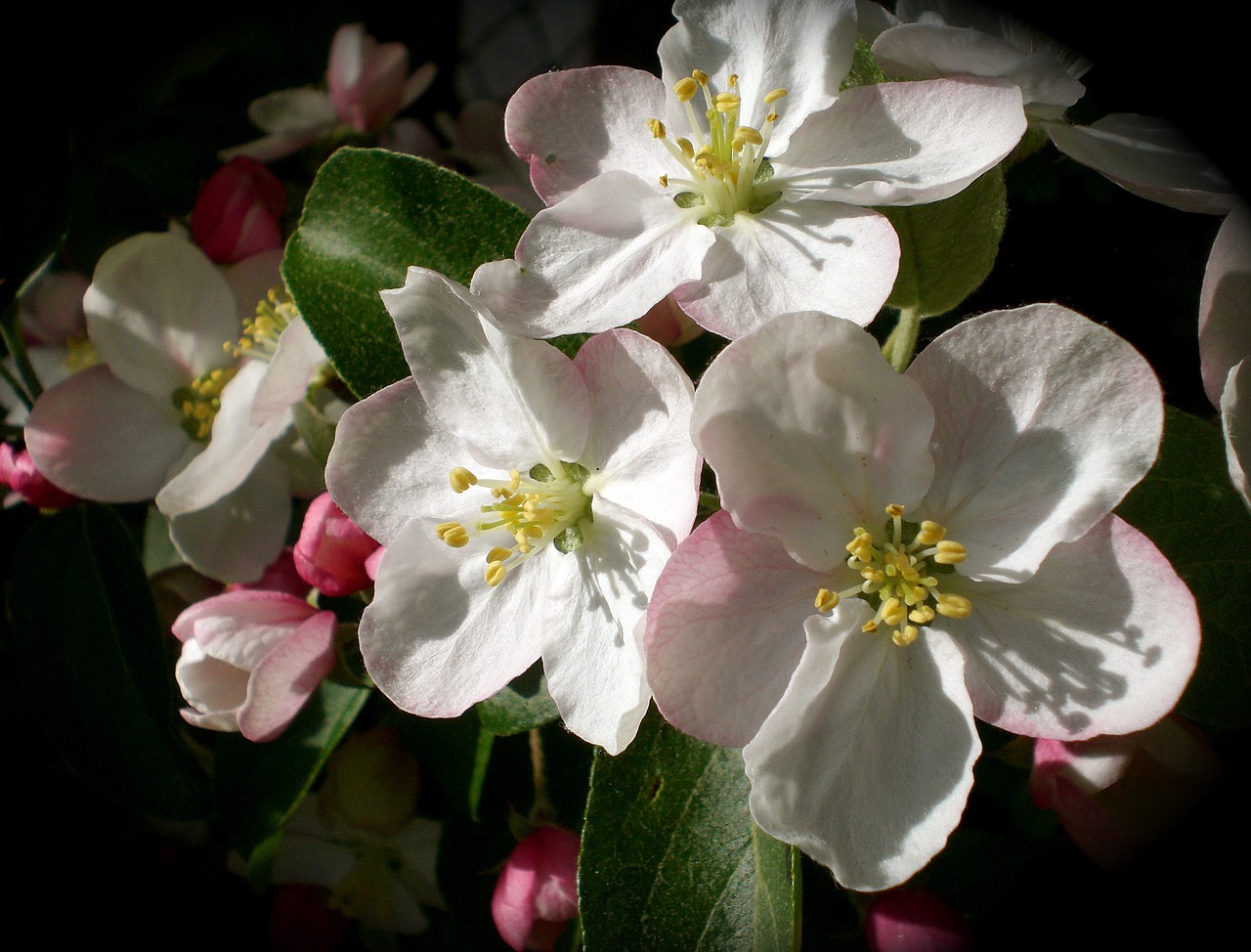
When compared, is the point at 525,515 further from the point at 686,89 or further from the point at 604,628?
the point at 686,89

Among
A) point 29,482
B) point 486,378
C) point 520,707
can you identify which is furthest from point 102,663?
point 486,378

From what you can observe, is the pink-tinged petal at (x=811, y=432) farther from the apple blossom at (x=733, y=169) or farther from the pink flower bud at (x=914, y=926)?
the pink flower bud at (x=914, y=926)

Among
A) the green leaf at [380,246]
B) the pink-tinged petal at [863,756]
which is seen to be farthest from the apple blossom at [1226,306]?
the green leaf at [380,246]

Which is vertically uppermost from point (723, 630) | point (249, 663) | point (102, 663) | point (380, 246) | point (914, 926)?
point (380, 246)

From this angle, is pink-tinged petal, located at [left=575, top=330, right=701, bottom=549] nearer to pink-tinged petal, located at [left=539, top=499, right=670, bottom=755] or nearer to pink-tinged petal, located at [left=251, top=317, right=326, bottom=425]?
pink-tinged petal, located at [left=539, top=499, right=670, bottom=755]

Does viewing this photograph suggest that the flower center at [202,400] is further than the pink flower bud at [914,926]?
Yes

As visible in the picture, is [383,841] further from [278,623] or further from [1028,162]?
[1028,162]

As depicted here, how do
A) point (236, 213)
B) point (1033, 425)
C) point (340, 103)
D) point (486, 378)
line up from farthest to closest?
point (340, 103)
point (236, 213)
point (486, 378)
point (1033, 425)
